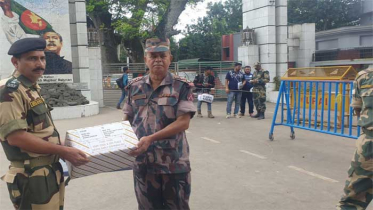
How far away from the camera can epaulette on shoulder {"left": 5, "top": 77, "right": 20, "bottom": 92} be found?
2188mm

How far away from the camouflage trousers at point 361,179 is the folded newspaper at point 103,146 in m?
1.85

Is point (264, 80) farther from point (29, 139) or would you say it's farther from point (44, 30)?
point (29, 139)

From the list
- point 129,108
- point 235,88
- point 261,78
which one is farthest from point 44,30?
point 129,108

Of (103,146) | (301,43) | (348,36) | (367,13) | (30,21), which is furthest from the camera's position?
(367,13)

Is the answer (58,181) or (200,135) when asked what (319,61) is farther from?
(58,181)

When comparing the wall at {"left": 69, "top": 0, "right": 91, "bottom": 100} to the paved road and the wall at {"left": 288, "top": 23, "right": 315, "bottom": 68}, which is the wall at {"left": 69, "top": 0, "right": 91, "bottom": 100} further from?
the wall at {"left": 288, "top": 23, "right": 315, "bottom": 68}

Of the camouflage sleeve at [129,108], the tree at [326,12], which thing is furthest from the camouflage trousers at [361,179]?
the tree at [326,12]

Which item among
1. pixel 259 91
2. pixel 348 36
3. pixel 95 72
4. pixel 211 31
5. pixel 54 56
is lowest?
pixel 259 91

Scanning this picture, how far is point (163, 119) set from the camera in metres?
2.51

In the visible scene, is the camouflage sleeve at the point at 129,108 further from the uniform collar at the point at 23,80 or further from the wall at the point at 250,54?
the wall at the point at 250,54

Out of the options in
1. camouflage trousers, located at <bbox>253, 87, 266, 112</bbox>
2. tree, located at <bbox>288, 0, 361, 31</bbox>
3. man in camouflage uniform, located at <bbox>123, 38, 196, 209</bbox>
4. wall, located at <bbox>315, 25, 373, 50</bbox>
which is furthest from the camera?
tree, located at <bbox>288, 0, 361, 31</bbox>

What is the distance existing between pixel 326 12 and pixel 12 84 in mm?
39838

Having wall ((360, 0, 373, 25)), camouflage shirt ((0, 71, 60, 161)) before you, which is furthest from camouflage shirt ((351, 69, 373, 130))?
wall ((360, 0, 373, 25))

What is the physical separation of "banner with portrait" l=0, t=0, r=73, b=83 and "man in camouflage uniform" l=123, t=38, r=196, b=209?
10.4 metres
